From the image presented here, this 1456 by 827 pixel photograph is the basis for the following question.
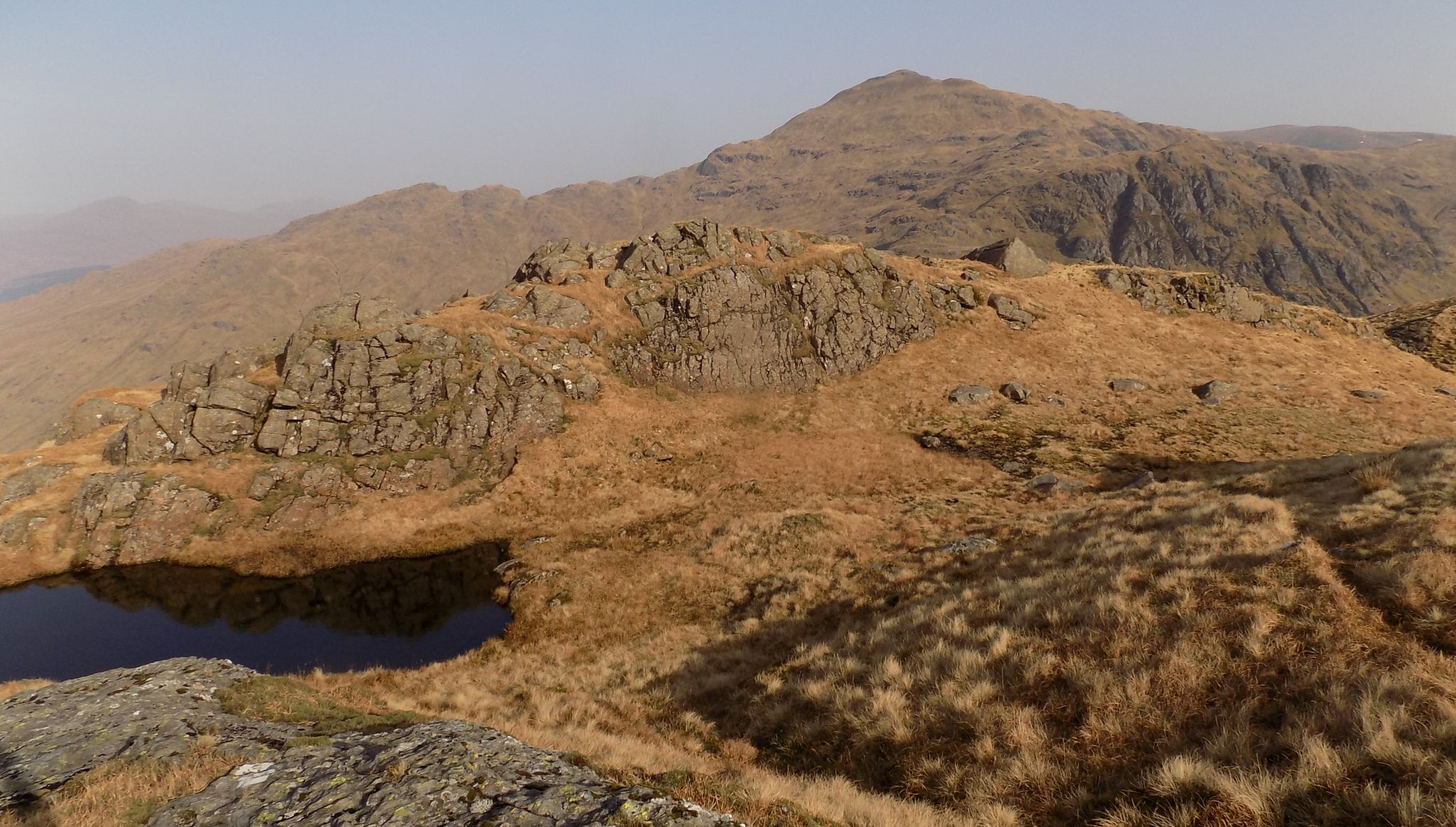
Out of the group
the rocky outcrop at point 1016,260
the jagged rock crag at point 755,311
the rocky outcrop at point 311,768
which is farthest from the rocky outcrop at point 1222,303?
the rocky outcrop at point 311,768

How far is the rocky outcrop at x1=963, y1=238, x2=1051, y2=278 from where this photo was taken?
232ft

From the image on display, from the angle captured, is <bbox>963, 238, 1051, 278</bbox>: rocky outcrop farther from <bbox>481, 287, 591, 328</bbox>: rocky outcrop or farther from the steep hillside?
<bbox>481, 287, 591, 328</bbox>: rocky outcrop

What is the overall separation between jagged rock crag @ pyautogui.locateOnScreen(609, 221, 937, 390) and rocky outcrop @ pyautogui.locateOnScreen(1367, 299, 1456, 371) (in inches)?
2103

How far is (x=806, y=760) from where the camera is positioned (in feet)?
41.6

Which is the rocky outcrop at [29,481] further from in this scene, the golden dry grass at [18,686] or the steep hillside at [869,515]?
the golden dry grass at [18,686]

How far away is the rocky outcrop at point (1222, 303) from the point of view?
61562 mm

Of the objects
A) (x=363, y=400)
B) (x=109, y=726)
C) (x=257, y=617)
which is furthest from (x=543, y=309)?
(x=109, y=726)

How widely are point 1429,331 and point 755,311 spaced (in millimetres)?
77793

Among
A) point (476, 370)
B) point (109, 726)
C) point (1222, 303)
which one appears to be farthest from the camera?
point (1222, 303)

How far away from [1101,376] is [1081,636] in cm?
4961

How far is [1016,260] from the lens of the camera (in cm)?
7144

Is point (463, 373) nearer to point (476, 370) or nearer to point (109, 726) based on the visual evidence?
point (476, 370)

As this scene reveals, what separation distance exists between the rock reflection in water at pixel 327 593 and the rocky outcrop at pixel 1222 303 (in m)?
75.3

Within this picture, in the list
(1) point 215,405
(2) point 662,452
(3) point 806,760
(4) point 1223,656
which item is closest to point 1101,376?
(2) point 662,452
